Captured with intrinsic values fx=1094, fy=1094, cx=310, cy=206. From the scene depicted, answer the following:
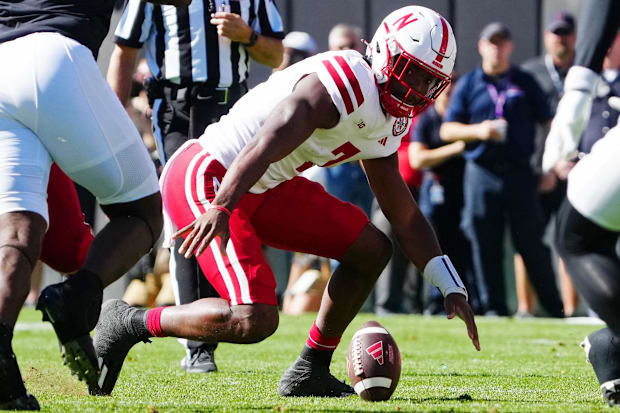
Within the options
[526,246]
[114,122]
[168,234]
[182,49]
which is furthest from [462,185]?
[114,122]

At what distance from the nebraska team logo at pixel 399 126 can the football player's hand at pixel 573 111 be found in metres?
0.61

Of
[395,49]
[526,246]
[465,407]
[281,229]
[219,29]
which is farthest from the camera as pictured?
[526,246]

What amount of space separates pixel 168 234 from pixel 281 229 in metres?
0.49

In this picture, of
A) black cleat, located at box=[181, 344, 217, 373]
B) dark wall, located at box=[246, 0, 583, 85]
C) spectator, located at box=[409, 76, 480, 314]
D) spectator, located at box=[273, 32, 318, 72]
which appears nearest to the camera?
black cleat, located at box=[181, 344, 217, 373]

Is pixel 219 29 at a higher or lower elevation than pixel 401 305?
higher

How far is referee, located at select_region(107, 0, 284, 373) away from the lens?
550 cm

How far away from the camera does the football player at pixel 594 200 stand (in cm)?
333

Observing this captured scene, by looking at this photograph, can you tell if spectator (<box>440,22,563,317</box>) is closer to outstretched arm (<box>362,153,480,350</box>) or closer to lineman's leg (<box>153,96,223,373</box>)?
lineman's leg (<box>153,96,223,373</box>)

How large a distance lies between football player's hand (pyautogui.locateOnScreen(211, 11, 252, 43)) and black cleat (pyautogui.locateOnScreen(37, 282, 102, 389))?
230 cm

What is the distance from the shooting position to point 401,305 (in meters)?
9.83

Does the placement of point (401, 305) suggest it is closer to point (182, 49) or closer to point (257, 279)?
point (182, 49)

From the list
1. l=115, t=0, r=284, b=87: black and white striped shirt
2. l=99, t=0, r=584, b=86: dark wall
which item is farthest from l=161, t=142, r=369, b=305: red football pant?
l=99, t=0, r=584, b=86: dark wall

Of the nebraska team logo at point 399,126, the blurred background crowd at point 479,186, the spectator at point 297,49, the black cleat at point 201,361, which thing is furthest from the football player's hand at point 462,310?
the blurred background crowd at point 479,186

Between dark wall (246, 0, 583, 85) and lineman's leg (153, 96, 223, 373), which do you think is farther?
dark wall (246, 0, 583, 85)
